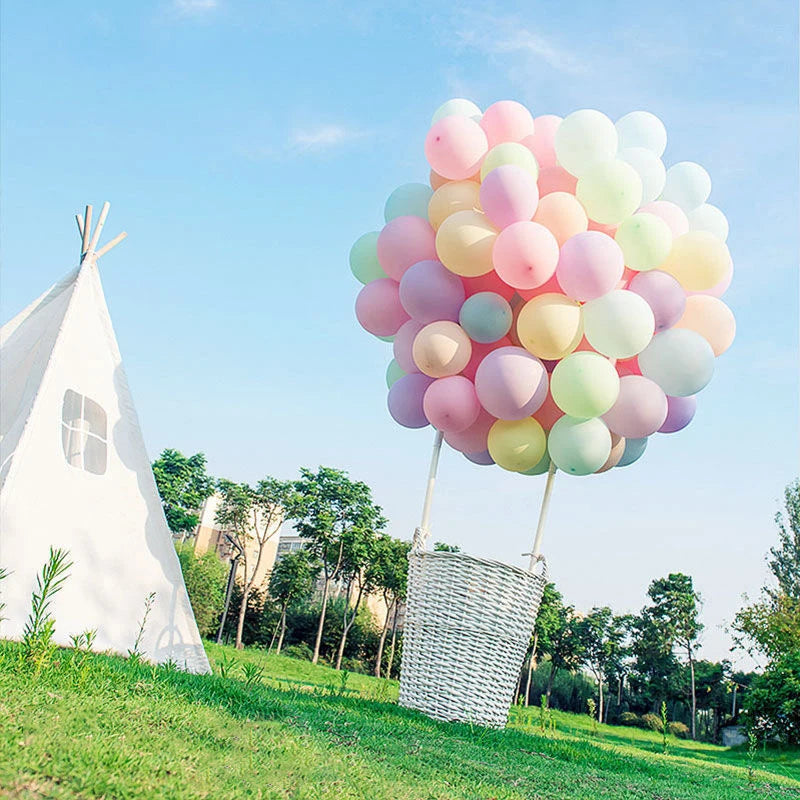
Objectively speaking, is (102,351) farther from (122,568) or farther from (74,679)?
(74,679)

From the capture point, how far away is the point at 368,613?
26.0 m

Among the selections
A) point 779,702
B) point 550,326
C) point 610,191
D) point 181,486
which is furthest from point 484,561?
point 181,486

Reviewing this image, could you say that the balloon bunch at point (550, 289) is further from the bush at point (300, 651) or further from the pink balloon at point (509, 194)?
the bush at point (300, 651)

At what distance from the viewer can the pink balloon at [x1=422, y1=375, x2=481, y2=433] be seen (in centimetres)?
483

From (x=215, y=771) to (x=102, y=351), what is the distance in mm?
5419

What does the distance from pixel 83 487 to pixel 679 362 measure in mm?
4770

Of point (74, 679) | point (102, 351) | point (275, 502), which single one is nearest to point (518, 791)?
point (74, 679)

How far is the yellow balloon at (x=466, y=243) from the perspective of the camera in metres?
4.71

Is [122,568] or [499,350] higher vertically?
[499,350]

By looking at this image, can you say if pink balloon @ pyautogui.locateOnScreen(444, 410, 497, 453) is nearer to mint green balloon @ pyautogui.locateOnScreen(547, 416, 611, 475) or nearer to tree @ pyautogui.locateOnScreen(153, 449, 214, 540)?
mint green balloon @ pyautogui.locateOnScreen(547, 416, 611, 475)

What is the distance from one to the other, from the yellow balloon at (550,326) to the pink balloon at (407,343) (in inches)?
31.1

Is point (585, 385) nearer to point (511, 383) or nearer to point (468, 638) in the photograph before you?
point (511, 383)

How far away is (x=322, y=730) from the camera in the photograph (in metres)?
3.14

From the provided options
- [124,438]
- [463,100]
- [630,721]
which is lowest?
[630,721]
